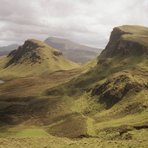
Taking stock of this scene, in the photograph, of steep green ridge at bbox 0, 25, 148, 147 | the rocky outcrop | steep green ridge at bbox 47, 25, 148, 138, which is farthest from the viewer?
the rocky outcrop

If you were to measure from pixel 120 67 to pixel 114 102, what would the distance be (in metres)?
39.5

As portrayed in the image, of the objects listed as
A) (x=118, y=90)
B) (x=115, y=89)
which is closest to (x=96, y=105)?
(x=115, y=89)

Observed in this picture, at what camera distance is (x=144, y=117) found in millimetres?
100312

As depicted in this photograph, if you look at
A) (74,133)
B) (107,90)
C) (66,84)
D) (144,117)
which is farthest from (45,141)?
(66,84)

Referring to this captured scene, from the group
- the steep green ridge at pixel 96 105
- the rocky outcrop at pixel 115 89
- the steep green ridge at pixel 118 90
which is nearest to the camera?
the steep green ridge at pixel 96 105

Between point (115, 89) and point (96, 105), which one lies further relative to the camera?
point (115, 89)

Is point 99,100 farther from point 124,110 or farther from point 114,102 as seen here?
point 124,110

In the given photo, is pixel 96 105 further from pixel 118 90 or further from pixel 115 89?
pixel 118 90

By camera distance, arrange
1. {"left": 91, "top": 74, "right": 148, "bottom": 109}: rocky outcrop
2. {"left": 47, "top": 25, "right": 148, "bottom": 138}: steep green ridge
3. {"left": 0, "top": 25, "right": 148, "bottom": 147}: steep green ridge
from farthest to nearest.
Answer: {"left": 91, "top": 74, "right": 148, "bottom": 109}: rocky outcrop
{"left": 47, "top": 25, "right": 148, "bottom": 138}: steep green ridge
{"left": 0, "top": 25, "right": 148, "bottom": 147}: steep green ridge

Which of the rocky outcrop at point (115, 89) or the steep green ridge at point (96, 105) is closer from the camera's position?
the steep green ridge at point (96, 105)

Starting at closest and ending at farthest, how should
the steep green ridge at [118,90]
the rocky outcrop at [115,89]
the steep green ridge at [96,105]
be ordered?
1. the steep green ridge at [96,105]
2. the steep green ridge at [118,90]
3. the rocky outcrop at [115,89]

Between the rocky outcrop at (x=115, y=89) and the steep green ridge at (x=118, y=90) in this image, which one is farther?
the rocky outcrop at (x=115, y=89)

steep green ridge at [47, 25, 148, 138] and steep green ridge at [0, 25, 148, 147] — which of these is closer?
steep green ridge at [0, 25, 148, 147]

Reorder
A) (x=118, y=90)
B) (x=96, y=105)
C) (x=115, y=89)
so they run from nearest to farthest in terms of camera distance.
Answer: (x=118, y=90) → (x=96, y=105) → (x=115, y=89)
